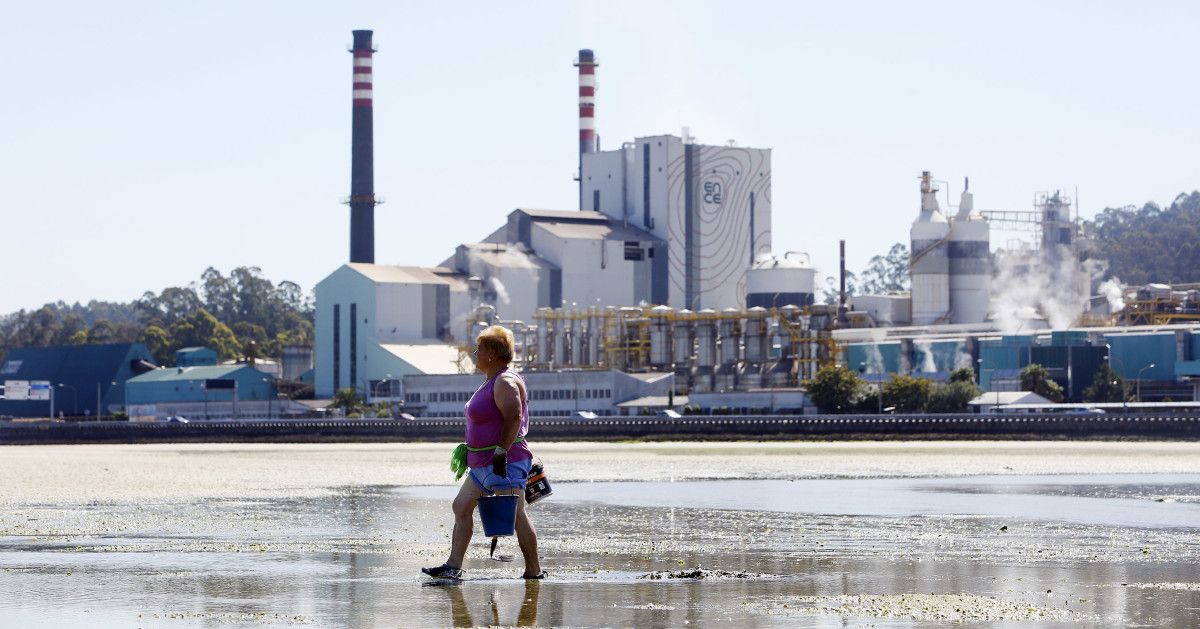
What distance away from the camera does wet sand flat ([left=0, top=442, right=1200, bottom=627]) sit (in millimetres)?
12516

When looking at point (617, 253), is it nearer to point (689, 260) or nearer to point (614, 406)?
point (689, 260)

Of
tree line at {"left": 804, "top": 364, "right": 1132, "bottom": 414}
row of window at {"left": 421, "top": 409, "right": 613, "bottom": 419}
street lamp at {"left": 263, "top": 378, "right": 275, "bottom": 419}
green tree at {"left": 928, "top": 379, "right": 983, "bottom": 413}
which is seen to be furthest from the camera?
street lamp at {"left": 263, "top": 378, "right": 275, "bottom": 419}

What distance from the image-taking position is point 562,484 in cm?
3775

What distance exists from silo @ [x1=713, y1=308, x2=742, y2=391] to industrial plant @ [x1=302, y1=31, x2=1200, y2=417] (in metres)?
0.12

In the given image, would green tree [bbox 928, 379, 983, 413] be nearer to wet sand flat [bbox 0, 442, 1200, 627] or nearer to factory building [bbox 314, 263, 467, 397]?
factory building [bbox 314, 263, 467, 397]

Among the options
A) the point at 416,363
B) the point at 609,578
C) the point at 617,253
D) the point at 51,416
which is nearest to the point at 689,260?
the point at 617,253

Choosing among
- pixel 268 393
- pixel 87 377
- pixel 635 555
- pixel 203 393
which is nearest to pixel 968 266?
pixel 268 393

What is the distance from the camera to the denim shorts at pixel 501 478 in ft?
47.2

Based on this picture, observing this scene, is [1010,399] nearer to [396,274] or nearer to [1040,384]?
[1040,384]

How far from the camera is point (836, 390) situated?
9850 centimetres

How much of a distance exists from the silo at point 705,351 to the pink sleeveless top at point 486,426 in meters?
98.8

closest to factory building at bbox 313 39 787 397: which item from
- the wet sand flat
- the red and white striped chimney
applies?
the red and white striped chimney

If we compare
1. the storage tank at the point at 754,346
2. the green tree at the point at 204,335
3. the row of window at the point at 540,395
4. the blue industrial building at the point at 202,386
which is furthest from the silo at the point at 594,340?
the green tree at the point at 204,335

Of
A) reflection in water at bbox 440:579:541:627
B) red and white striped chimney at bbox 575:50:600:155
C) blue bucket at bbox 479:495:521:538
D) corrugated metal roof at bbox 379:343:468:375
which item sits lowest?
reflection in water at bbox 440:579:541:627
